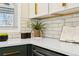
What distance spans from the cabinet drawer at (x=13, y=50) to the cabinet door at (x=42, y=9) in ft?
1.94

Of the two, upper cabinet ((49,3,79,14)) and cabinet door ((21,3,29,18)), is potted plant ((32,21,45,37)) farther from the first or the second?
upper cabinet ((49,3,79,14))

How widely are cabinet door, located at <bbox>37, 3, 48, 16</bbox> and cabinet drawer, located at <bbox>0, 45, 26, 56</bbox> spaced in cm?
59

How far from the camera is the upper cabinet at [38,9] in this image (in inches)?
78.8

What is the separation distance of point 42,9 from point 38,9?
152mm

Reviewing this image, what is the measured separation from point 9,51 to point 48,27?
3.14ft

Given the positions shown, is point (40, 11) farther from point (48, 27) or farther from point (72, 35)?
point (72, 35)

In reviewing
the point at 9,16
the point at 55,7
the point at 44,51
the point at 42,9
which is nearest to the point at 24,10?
the point at 9,16

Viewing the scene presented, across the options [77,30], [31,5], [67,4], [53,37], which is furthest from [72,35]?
[31,5]

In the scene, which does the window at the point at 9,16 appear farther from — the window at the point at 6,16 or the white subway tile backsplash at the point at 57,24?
the white subway tile backsplash at the point at 57,24

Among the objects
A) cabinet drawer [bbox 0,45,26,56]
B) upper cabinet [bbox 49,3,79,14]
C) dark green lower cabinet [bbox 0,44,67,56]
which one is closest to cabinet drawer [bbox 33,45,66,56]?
dark green lower cabinet [bbox 0,44,67,56]

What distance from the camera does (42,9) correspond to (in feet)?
6.79

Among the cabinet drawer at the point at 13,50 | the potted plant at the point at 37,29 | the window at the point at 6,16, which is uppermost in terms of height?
the window at the point at 6,16

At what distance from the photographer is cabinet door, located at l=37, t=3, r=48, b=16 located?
77.6 inches

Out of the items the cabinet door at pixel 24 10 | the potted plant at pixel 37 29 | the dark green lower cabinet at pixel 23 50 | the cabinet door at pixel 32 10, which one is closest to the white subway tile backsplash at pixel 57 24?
the potted plant at pixel 37 29
